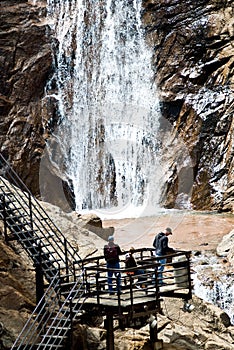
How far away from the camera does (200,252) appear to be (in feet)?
72.9

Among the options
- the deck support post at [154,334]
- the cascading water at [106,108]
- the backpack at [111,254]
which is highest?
the cascading water at [106,108]

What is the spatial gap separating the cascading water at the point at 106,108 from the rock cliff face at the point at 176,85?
37.9 inches

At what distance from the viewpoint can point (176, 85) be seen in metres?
36.5

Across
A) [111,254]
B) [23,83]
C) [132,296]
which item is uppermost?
[23,83]

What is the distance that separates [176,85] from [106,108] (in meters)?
5.35

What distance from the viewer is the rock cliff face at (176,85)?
34188mm

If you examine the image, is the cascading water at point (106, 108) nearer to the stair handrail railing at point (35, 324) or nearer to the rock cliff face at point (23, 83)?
the rock cliff face at point (23, 83)

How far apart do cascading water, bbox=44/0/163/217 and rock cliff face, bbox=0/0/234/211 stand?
3.16 ft

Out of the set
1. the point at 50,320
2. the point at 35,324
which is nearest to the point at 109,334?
the point at 50,320

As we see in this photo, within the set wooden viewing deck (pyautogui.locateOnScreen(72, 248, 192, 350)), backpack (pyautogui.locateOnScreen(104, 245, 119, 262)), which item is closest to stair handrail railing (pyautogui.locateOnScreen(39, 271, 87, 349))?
wooden viewing deck (pyautogui.locateOnScreen(72, 248, 192, 350))

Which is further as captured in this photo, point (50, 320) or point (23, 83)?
point (23, 83)

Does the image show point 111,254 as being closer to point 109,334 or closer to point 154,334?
point 109,334

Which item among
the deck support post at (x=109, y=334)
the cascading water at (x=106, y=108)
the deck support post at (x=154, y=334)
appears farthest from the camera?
the cascading water at (x=106, y=108)

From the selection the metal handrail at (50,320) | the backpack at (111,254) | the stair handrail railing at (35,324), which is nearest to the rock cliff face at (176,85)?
the backpack at (111,254)
